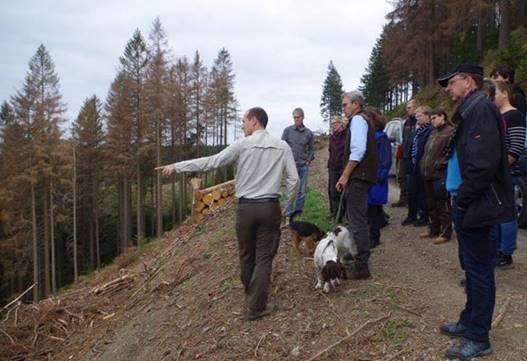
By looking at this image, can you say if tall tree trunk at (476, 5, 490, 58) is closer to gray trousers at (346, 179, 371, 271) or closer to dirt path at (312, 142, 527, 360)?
dirt path at (312, 142, 527, 360)

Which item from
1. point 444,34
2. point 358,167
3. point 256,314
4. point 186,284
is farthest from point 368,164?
point 444,34

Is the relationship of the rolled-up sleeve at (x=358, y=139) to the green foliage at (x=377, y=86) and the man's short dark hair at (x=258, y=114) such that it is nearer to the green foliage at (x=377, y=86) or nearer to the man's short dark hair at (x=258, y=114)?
the man's short dark hair at (x=258, y=114)

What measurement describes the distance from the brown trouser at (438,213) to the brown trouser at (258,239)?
10.8 ft

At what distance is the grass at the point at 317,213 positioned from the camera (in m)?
8.11

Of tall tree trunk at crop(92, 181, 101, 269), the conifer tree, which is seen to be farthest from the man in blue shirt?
tall tree trunk at crop(92, 181, 101, 269)

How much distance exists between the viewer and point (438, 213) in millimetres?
7180

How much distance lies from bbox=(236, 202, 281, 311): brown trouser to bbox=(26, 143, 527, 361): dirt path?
356mm

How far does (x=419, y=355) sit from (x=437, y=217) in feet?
12.9

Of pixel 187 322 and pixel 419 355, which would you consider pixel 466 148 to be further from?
pixel 187 322

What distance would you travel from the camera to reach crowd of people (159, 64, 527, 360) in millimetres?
3297

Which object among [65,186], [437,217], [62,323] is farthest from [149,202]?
[437,217]

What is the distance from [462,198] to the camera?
3.33 meters

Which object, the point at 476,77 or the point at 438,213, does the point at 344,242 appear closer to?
the point at 438,213

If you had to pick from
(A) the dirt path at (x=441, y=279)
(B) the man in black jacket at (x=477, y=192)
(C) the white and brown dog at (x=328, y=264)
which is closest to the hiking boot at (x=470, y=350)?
(B) the man in black jacket at (x=477, y=192)
